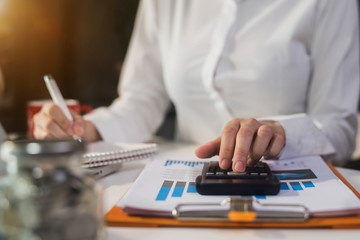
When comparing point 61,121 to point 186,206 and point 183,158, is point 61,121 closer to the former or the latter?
point 183,158

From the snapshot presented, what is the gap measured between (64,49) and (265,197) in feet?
4.41

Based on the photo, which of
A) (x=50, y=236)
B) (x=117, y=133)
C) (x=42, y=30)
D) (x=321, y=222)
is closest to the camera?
(x=50, y=236)

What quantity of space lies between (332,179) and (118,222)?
0.82 feet

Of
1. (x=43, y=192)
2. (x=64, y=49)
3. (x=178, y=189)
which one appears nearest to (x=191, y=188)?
(x=178, y=189)

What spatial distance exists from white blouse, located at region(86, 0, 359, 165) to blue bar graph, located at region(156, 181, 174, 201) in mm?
315

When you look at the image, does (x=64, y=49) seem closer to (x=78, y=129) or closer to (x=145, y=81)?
(x=145, y=81)

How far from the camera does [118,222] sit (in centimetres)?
37

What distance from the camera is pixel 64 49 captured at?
1583mm

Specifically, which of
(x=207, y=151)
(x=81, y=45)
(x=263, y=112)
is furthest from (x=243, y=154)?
(x=81, y=45)

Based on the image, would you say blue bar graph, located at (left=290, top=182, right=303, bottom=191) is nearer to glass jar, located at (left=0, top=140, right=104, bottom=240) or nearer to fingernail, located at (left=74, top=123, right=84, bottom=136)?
glass jar, located at (left=0, top=140, right=104, bottom=240)

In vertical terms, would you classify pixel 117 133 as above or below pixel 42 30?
below

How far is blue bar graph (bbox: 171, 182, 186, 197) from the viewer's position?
417 millimetres

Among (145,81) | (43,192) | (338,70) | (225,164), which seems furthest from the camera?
(145,81)

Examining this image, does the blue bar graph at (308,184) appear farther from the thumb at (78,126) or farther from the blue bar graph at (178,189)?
the thumb at (78,126)
